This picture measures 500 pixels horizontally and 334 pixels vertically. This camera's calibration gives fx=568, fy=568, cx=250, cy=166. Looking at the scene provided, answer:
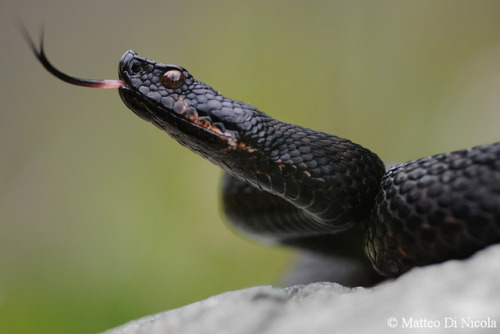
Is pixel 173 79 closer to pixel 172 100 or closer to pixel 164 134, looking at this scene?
pixel 172 100

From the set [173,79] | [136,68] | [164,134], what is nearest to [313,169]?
[173,79]

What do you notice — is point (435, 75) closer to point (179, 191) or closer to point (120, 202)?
point (179, 191)

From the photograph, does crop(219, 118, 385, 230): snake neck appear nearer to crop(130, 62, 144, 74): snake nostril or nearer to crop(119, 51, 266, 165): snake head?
crop(119, 51, 266, 165): snake head

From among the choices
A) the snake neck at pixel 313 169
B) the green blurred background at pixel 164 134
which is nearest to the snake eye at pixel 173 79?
the snake neck at pixel 313 169

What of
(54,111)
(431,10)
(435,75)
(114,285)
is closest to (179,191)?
(114,285)

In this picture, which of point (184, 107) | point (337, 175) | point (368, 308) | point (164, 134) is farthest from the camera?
point (164, 134)
